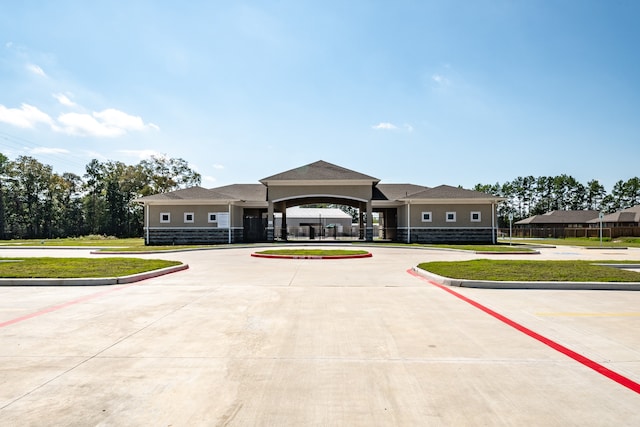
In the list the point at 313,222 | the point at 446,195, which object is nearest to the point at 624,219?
the point at 446,195

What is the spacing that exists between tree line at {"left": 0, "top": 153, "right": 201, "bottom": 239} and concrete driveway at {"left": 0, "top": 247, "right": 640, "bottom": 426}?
57875mm

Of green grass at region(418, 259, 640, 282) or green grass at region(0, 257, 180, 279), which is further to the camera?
green grass at region(0, 257, 180, 279)

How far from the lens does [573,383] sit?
4168 millimetres

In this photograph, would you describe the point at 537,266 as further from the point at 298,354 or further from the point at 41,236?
the point at 41,236

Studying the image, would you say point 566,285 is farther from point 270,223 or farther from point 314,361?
point 270,223

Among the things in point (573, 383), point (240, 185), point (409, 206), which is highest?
point (240, 185)

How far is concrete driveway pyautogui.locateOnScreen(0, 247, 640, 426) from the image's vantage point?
11.6 feet

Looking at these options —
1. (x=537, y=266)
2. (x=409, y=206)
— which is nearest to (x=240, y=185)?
(x=409, y=206)

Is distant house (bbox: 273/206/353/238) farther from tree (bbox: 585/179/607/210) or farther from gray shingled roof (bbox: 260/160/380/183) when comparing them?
tree (bbox: 585/179/607/210)

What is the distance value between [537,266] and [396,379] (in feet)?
38.1

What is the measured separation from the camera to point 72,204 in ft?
217

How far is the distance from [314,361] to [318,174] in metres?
30.1

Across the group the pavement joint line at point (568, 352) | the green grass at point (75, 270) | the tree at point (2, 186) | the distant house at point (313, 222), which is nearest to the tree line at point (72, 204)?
the tree at point (2, 186)

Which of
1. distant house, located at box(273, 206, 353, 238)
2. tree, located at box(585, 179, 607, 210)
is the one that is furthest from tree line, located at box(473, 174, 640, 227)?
distant house, located at box(273, 206, 353, 238)
